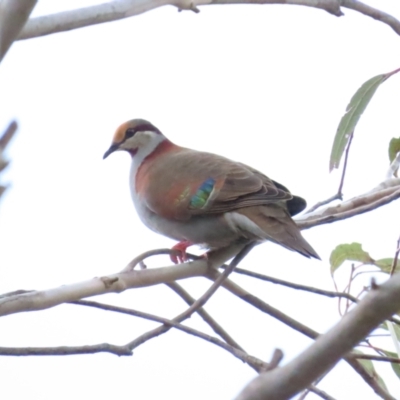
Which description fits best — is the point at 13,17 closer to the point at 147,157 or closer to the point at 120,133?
the point at 147,157

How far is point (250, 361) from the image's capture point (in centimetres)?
214

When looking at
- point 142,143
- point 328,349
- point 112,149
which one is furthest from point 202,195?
point 328,349

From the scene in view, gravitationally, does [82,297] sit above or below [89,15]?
below

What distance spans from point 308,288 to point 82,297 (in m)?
0.75

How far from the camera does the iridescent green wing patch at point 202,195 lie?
3.66 m

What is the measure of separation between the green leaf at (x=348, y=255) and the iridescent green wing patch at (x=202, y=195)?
27.5 inches

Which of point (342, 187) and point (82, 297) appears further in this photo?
point (342, 187)

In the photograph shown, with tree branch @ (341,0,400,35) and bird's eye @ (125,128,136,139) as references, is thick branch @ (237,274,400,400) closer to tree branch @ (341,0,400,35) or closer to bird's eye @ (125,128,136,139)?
tree branch @ (341,0,400,35)

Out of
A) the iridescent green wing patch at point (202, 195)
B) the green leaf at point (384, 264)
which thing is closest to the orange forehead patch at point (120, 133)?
the iridescent green wing patch at point (202, 195)

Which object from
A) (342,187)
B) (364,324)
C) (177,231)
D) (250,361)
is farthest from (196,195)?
(364,324)

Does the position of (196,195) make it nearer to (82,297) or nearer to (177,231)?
(177,231)

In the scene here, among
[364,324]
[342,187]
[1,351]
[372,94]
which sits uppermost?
[372,94]

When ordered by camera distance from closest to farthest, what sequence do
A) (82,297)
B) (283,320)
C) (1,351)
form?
(1,351)
(82,297)
(283,320)

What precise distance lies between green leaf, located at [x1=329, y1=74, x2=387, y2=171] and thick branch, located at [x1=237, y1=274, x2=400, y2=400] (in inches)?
97.4
